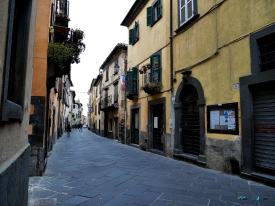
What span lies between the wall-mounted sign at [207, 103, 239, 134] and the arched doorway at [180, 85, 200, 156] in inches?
35.1

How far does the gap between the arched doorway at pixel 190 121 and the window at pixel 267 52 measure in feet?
8.55

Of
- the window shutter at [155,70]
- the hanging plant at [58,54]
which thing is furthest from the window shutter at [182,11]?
the hanging plant at [58,54]

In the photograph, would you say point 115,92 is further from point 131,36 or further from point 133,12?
point 133,12

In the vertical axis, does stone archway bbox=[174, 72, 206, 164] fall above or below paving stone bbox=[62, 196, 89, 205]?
above

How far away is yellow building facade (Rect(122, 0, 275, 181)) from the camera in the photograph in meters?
5.07

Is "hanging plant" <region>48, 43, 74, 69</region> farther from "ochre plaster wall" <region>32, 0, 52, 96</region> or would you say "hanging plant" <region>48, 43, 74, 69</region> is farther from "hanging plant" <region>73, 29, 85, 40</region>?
"hanging plant" <region>73, 29, 85, 40</region>

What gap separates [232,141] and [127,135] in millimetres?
8929

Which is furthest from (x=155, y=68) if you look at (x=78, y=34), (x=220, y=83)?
(x=220, y=83)

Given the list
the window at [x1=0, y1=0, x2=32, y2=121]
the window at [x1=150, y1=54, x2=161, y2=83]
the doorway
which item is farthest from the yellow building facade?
the window at [x1=0, y1=0, x2=32, y2=121]

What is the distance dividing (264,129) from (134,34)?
9905 mm

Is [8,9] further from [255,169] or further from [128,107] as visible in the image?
[128,107]

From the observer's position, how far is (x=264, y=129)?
503 centimetres

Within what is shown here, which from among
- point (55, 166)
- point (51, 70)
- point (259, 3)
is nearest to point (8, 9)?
point (51, 70)

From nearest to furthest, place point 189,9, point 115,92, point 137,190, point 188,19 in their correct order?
1. point 137,190
2. point 188,19
3. point 189,9
4. point 115,92
